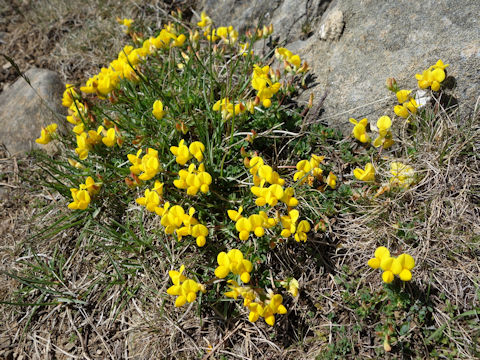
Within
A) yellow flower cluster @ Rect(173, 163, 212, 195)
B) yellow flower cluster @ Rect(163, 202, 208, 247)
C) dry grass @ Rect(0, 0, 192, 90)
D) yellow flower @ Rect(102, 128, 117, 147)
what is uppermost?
dry grass @ Rect(0, 0, 192, 90)

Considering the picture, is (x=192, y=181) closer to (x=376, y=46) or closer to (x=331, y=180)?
(x=331, y=180)

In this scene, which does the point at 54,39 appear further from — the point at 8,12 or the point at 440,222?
the point at 440,222

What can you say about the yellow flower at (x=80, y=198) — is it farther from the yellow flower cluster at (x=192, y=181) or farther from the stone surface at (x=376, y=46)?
the stone surface at (x=376, y=46)

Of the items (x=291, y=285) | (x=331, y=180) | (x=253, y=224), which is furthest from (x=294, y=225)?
(x=331, y=180)

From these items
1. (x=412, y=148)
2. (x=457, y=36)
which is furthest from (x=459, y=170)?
(x=457, y=36)

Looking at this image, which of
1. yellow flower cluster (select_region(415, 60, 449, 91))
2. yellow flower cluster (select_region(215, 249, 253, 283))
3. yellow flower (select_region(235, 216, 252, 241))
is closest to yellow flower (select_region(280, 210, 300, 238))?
yellow flower (select_region(235, 216, 252, 241))

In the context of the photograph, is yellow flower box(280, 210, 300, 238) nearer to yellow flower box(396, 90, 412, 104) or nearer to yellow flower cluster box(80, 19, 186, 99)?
yellow flower box(396, 90, 412, 104)

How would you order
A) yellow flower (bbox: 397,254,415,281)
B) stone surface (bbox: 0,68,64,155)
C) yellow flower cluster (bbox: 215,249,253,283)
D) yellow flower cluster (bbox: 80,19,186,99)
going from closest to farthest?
1. yellow flower (bbox: 397,254,415,281)
2. yellow flower cluster (bbox: 215,249,253,283)
3. yellow flower cluster (bbox: 80,19,186,99)
4. stone surface (bbox: 0,68,64,155)

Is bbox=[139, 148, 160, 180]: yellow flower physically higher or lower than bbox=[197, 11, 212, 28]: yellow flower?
lower
